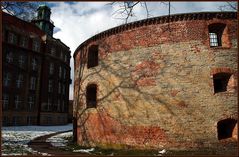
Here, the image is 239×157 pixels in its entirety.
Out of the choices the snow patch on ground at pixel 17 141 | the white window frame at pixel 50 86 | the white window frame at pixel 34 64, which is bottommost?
the snow patch on ground at pixel 17 141

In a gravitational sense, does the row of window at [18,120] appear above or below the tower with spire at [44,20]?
below

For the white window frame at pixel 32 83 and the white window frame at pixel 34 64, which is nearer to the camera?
the white window frame at pixel 32 83

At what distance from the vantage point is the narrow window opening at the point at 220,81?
41.6ft

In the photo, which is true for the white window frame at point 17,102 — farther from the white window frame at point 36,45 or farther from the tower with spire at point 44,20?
the tower with spire at point 44,20

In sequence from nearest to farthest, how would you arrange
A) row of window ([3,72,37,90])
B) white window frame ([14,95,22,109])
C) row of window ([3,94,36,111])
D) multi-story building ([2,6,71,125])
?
row of window ([3,94,36,111])
row of window ([3,72,37,90])
multi-story building ([2,6,71,125])
white window frame ([14,95,22,109])

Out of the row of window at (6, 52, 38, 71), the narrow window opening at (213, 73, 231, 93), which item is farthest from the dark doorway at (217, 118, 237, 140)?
the row of window at (6, 52, 38, 71)

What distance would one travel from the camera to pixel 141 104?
518 inches

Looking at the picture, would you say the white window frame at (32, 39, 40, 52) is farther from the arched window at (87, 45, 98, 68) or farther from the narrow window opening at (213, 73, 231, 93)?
the narrow window opening at (213, 73, 231, 93)

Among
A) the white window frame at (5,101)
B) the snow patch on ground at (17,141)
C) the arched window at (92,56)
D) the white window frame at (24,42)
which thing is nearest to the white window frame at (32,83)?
the white window frame at (5,101)

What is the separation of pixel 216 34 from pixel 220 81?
2.36 metres

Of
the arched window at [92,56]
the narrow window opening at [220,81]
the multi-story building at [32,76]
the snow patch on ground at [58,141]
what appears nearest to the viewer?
the narrow window opening at [220,81]

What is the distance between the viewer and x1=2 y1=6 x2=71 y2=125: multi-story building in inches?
A: 1178

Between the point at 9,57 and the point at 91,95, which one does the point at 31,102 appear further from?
the point at 91,95

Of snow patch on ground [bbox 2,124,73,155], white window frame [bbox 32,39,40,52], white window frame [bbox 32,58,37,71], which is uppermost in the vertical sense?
white window frame [bbox 32,39,40,52]
